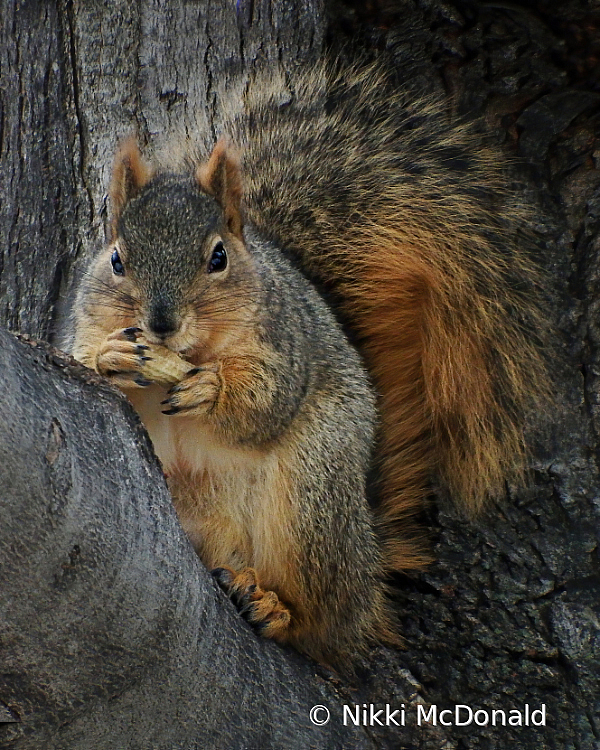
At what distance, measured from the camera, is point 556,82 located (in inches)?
45.7

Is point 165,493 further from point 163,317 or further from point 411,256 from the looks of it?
point 411,256

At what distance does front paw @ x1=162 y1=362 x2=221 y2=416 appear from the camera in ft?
3.73

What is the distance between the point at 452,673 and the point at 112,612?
54 centimetres

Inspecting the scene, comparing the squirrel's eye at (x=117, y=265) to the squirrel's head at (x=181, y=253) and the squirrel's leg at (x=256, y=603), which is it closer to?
the squirrel's head at (x=181, y=253)

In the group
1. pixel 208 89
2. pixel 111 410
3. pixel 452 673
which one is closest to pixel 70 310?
pixel 208 89

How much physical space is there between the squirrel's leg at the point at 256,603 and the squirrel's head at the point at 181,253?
330mm

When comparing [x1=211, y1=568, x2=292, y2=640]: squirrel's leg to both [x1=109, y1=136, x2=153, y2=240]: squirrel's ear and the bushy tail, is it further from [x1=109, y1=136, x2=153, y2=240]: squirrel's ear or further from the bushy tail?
[x1=109, y1=136, x2=153, y2=240]: squirrel's ear

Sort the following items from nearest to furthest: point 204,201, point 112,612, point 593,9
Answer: point 112,612, point 593,9, point 204,201

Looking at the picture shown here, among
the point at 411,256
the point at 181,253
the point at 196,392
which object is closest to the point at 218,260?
the point at 181,253

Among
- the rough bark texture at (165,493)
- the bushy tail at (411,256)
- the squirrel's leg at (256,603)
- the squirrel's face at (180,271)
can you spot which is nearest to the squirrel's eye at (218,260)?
the squirrel's face at (180,271)

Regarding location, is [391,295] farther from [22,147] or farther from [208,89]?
[22,147]

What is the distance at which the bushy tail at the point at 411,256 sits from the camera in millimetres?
1207

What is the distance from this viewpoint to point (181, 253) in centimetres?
113

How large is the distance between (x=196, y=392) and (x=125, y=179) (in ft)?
1.10
